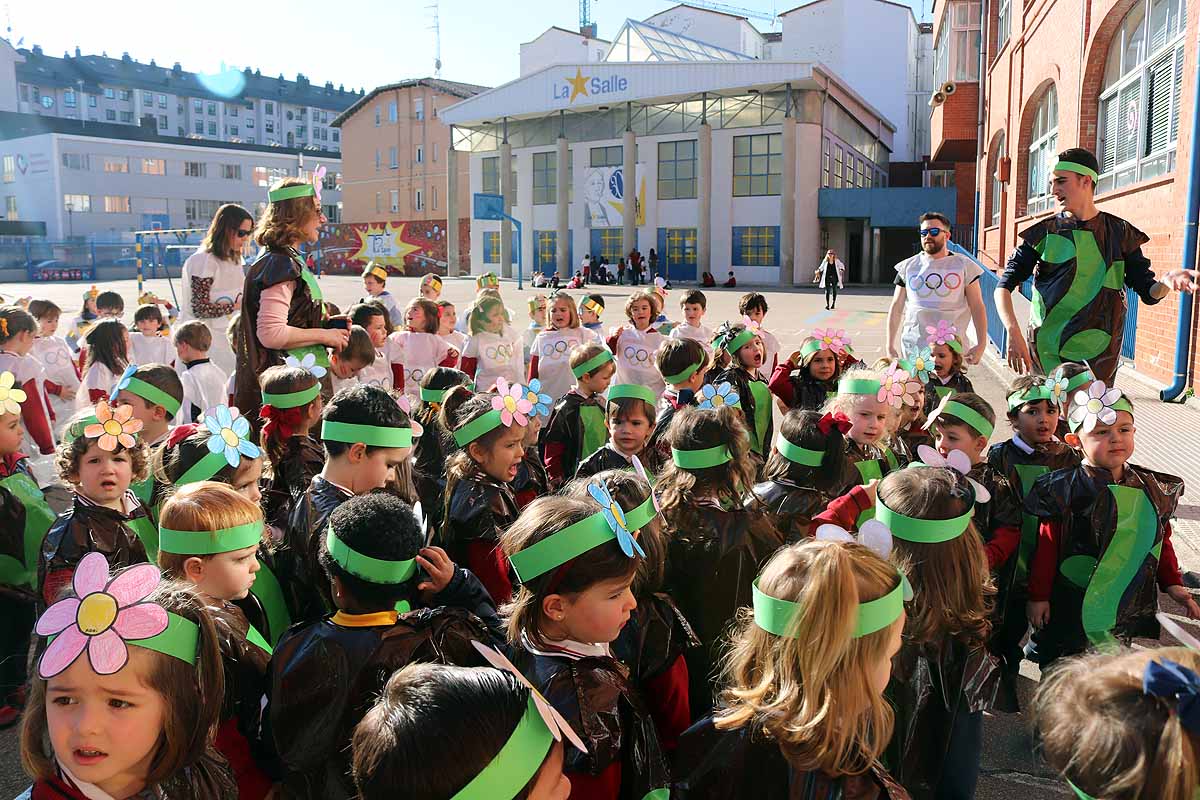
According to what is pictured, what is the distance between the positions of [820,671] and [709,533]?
4.04 feet

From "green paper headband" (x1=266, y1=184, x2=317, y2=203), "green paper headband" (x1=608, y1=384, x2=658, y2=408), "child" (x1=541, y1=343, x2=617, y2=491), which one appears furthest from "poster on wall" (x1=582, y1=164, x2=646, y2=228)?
"green paper headband" (x1=266, y1=184, x2=317, y2=203)

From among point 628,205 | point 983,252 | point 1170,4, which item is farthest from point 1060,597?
point 628,205

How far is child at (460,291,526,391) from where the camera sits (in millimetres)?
7195

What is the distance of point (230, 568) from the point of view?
262 cm

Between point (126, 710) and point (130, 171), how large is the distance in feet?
234

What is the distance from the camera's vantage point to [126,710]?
173 centimetres

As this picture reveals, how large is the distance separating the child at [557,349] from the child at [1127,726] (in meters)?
5.76

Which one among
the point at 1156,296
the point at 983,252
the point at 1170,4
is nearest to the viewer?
the point at 1156,296

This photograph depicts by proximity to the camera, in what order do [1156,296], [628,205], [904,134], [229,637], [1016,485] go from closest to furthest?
[229,637] → [1016,485] → [1156,296] → [628,205] → [904,134]

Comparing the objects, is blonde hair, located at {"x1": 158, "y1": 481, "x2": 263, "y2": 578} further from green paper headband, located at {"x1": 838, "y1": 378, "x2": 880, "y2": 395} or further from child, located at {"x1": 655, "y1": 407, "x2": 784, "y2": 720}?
green paper headband, located at {"x1": 838, "y1": 378, "x2": 880, "y2": 395}

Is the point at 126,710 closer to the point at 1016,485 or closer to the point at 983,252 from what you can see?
the point at 1016,485

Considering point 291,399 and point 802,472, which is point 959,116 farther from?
point 291,399

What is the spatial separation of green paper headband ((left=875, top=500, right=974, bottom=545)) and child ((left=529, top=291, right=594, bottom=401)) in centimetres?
Answer: 463

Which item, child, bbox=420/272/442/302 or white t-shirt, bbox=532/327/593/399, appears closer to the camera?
white t-shirt, bbox=532/327/593/399
